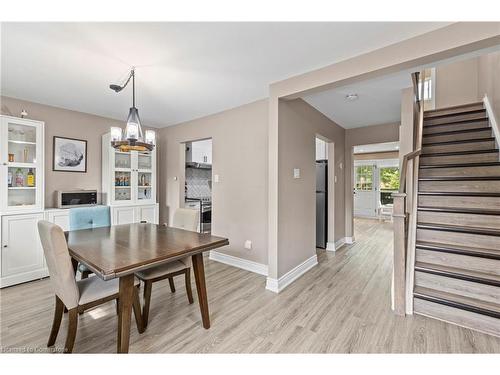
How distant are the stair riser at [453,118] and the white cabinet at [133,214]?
16.3 ft

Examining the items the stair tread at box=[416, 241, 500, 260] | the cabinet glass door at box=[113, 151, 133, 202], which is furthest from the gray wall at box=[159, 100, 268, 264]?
the stair tread at box=[416, 241, 500, 260]

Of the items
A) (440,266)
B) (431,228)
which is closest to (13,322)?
(440,266)

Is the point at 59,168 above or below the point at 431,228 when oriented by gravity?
above

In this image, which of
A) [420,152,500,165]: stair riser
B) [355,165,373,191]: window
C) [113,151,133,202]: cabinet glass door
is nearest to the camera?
[420,152,500,165]: stair riser

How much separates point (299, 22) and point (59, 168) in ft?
12.1

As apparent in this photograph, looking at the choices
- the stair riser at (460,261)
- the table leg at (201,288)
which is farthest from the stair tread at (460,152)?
the table leg at (201,288)

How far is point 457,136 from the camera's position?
342 cm

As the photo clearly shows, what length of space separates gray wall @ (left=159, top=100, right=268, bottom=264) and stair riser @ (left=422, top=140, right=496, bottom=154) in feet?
8.37

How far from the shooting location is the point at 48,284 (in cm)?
268

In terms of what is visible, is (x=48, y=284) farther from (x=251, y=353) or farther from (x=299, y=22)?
(x=299, y=22)

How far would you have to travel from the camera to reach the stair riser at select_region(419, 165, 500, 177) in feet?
8.89

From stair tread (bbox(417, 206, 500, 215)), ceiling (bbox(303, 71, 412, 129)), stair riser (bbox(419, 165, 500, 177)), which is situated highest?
ceiling (bbox(303, 71, 412, 129))

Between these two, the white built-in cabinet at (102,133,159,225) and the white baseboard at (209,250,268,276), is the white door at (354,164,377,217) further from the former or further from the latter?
the white built-in cabinet at (102,133,159,225)

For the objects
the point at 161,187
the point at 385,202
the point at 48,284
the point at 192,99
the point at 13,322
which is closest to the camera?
the point at 13,322
